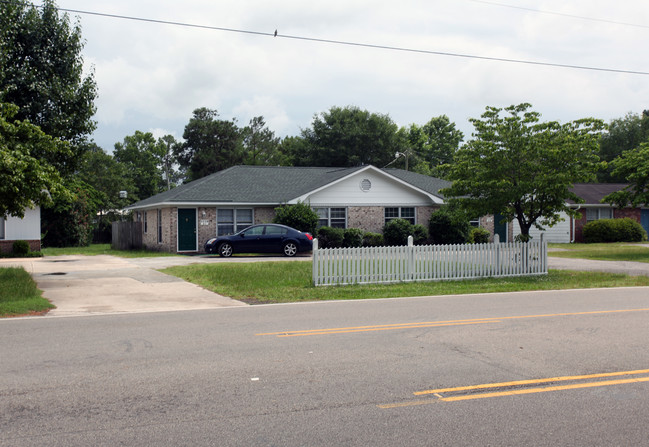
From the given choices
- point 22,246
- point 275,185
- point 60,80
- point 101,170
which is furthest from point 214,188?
point 101,170

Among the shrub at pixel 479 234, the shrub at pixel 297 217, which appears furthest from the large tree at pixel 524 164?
the shrub at pixel 479 234

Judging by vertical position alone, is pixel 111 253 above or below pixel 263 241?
below

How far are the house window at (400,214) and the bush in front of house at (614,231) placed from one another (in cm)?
1292

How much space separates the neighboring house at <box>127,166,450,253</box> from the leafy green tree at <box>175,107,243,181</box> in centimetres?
3424

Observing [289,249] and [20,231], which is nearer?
[289,249]

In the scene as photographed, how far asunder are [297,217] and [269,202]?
1.91 m

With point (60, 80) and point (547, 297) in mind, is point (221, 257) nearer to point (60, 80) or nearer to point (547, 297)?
point (60, 80)

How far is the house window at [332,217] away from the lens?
1218 inches

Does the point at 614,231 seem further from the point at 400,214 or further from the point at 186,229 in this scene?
the point at 186,229

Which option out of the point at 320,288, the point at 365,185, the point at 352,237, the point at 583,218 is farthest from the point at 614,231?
the point at 320,288

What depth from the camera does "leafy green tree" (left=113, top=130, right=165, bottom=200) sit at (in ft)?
247

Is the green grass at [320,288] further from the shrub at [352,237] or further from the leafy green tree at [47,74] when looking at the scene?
the shrub at [352,237]

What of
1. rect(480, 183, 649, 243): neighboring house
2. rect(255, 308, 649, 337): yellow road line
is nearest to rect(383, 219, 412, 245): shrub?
rect(480, 183, 649, 243): neighboring house

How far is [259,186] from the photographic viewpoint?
31859 millimetres
